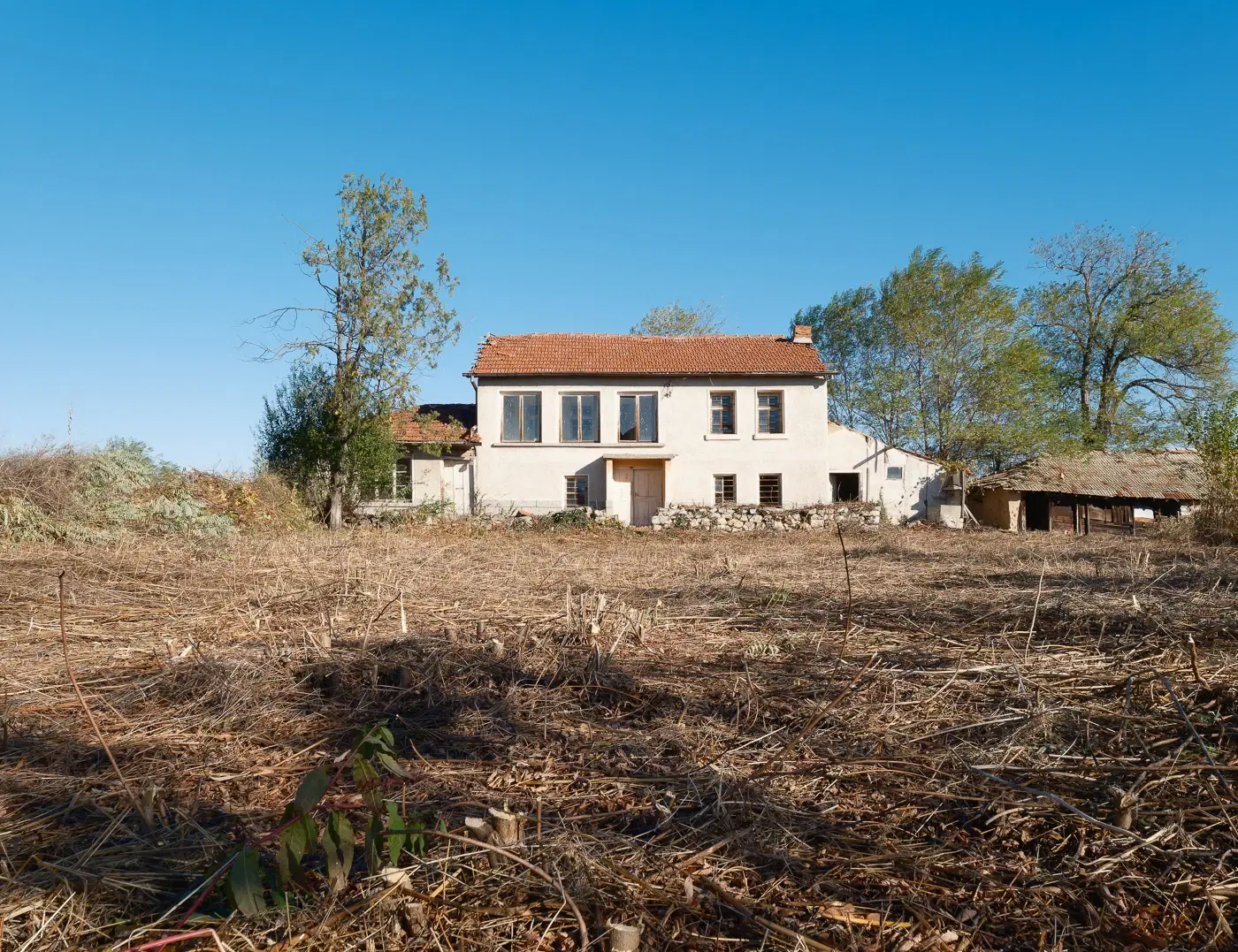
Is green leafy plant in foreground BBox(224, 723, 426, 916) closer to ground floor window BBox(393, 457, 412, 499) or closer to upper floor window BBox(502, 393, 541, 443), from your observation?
ground floor window BBox(393, 457, 412, 499)

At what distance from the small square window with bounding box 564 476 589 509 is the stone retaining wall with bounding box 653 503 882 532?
2.79 m

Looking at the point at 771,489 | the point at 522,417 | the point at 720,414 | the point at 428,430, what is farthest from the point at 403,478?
the point at 771,489

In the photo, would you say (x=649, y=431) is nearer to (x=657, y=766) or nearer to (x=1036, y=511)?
(x=1036, y=511)

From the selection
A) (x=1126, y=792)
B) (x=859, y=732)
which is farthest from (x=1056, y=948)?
(x=859, y=732)

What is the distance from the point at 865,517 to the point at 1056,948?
24.1 meters

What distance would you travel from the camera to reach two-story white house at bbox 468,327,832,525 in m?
26.0

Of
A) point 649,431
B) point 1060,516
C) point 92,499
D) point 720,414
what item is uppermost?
point 720,414

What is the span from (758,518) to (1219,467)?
12.5 meters

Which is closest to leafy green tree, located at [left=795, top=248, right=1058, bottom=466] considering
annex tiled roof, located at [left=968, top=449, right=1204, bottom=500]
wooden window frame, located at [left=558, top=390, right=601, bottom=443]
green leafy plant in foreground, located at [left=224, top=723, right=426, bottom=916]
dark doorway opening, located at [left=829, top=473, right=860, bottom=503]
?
annex tiled roof, located at [left=968, top=449, right=1204, bottom=500]

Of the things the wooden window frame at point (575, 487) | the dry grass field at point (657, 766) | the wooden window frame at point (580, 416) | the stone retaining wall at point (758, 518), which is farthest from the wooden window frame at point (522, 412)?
the dry grass field at point (657, 766)

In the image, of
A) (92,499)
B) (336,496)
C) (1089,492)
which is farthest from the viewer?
(1089,492)

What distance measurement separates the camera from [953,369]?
35.7 meters

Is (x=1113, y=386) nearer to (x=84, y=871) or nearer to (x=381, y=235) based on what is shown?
(x=381, y=235)

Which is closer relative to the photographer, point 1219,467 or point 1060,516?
point 1219,467
